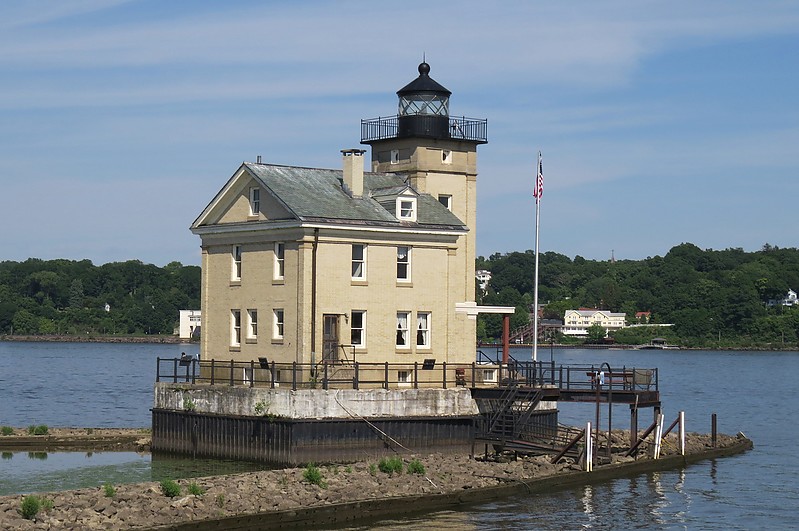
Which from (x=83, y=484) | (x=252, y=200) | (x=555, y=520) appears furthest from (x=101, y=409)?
(x=555, y=520)

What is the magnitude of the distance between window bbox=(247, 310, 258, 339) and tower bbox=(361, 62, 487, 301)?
9022 mm

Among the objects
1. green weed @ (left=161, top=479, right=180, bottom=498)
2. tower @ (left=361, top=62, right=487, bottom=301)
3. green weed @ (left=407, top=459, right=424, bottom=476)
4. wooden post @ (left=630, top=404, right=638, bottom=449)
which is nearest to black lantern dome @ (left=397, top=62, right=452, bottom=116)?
tower @ (left=361, top=62, right=487, bottom=301)

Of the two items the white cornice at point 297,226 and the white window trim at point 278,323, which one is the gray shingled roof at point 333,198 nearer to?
the white cornice at point 297,226

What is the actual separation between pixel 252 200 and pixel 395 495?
1559 centimetres

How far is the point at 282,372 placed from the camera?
50.4 m

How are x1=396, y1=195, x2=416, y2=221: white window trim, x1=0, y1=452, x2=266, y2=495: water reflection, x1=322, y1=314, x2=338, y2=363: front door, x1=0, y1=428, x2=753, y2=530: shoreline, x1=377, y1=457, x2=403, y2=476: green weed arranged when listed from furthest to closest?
x1=396, y1=195, x2=416, y2=221: white window trim
x1=322, y1=314, x2=338, y2=363: front door
x1=377, y1=457, x2=403, y2=476: green weed
x1=0, y1=452, x2=266, y2=495: water reflection
x1=0, y1=428, x2=753, y2=530: shoreline

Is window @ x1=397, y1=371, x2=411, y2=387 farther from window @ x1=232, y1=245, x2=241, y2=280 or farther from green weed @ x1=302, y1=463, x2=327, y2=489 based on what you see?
green weed @ x1=302, y1=463, x2=327, y2=489

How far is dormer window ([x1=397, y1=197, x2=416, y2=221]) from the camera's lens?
53.0 metres

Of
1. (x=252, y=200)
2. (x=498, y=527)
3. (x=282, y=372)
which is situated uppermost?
(x=252, y=200)

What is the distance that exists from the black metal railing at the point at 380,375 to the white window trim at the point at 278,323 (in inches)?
40.5

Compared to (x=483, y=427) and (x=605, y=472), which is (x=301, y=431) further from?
(x=605, y=472)

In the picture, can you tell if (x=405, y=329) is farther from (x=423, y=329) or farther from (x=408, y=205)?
(x=408, y=205)

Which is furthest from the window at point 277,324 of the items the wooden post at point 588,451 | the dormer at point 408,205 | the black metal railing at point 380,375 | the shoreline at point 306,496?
the wooden post at point 588,451

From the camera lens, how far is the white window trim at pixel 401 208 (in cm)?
5294
